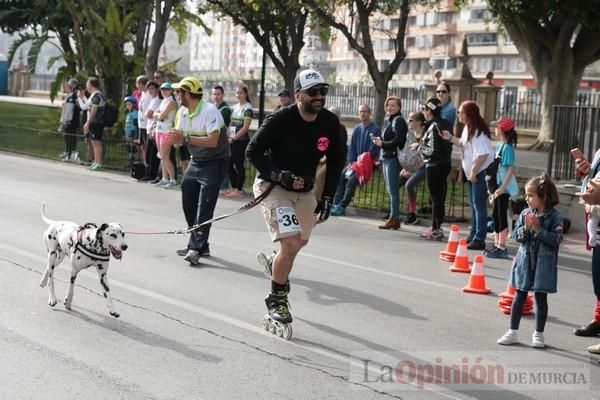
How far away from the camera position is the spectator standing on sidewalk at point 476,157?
11.6m

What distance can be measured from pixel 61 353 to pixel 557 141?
10.8 m

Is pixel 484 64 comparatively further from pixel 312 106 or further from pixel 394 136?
pixel 312 106

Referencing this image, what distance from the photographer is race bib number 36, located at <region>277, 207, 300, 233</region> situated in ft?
23.6

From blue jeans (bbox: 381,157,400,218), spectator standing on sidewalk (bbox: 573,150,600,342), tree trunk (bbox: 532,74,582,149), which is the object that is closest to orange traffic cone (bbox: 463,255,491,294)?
spectator standing on sidewalk (bbox: 573,150,600,342)

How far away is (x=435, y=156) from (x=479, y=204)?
39.5 inches

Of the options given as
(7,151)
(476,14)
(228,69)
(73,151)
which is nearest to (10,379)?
(73,151)

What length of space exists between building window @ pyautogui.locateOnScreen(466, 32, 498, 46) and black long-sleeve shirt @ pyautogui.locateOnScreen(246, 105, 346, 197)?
8559 centimetres

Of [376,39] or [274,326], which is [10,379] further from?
[376,39]

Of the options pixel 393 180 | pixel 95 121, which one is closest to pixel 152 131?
pixel 95 121

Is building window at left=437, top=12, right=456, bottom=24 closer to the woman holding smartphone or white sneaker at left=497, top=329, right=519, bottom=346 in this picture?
the woman holding smartphone

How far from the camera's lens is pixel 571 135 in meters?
14.9

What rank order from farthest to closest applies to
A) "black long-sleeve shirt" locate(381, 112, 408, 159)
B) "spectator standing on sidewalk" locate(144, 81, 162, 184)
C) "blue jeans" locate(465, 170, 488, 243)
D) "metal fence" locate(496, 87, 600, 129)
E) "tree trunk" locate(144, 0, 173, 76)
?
1. "metal fence" locate(496, 87, 600, 129)
2. "tree trunk" locate(144, 0, 173, 76)
3. "spectator standing on sidewalk" locate(144, 81, 162, 184)
4. "black long-sleeve shirt" locate(381, 112, 408, 159)
5. "blue jeans" locate(465, 170, 488, 243)

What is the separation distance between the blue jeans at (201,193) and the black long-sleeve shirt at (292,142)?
286 cm

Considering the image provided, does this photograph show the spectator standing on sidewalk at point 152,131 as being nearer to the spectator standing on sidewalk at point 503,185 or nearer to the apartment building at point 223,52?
the spectator standing on sidewalk at point 503,185
